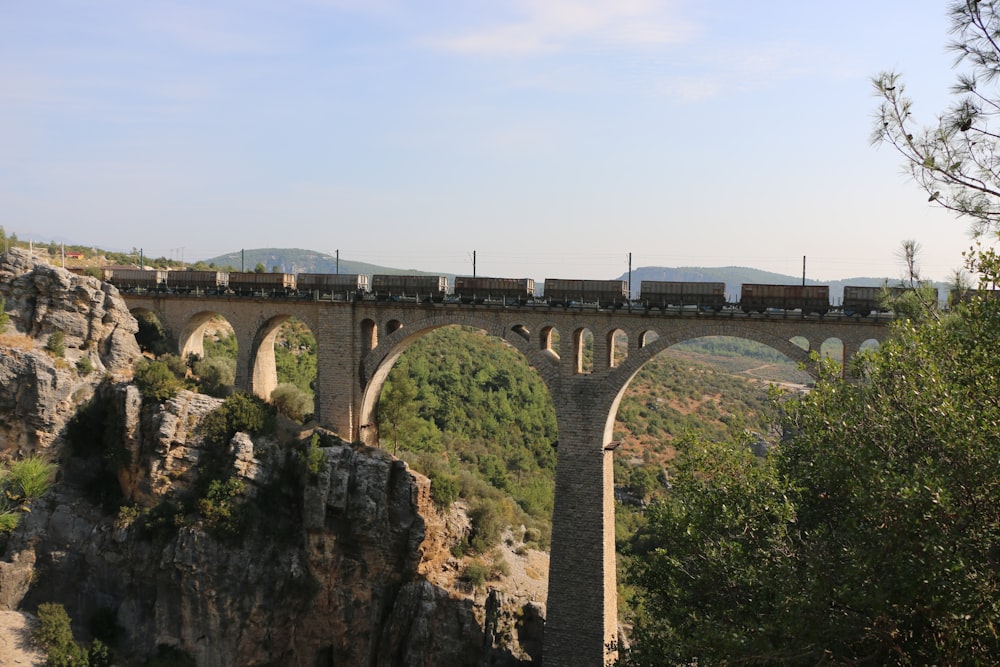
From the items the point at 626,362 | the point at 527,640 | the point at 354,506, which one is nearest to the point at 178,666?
the point at 354,506

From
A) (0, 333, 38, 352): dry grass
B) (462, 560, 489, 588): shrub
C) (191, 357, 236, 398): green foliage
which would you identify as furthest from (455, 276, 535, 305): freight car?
(0, 333, 38, 352): dry grass

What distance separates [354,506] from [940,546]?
73.0 ft

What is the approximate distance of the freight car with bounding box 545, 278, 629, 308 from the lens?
89.0ft

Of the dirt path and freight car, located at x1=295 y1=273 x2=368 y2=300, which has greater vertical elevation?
freight car, located at x1=295 y1=273 x2=368 y2=300

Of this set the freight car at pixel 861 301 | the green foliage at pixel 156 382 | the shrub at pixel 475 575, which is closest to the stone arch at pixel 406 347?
the shrub at pixel 475 575

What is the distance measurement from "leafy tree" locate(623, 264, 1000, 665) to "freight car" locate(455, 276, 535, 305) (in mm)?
13694

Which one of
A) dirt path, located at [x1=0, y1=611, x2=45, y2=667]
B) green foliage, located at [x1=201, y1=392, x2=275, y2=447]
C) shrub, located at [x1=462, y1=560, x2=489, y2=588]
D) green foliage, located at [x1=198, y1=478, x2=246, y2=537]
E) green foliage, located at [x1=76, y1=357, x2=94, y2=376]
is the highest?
green foliage, located at [x1=76, y1=357, x2=94, y2=376]

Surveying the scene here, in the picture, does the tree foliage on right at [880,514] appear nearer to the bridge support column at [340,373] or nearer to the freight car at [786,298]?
the freight car at [786,298]

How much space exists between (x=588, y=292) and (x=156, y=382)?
17603 millimetres

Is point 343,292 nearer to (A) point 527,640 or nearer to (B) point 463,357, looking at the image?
(A) point 527,640

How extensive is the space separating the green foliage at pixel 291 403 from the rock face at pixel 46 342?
6381 millimetres

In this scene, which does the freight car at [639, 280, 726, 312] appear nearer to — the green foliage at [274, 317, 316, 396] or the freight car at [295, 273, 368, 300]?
the freight car at [295, 273, 368, 300]

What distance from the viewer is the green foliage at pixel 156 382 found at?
3039 centimetres

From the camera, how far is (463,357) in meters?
57.6
